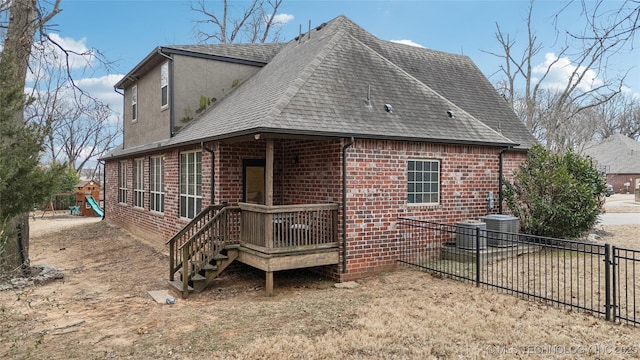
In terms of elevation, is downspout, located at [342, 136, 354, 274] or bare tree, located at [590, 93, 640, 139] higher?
bare tree, located at [590, 93, 640, 139]

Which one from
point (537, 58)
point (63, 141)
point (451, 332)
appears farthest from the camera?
point (63, 141)

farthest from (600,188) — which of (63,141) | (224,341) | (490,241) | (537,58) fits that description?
(63,141)

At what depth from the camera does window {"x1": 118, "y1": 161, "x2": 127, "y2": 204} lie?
700 inches

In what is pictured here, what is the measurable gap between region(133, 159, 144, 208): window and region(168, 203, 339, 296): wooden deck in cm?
731

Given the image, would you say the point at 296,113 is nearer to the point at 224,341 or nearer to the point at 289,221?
the point at 289,221

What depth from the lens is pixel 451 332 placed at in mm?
5859

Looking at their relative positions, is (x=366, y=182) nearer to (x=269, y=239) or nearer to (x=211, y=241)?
(x=269, y=239)

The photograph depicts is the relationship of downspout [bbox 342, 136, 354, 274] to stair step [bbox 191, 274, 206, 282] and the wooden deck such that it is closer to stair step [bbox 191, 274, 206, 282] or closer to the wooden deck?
the wooden deck

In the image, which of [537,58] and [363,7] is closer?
[363,7]

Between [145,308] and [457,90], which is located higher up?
[457,90]

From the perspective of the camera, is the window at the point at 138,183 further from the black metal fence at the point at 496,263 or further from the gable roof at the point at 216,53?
the black metal fence at the point at 496,263

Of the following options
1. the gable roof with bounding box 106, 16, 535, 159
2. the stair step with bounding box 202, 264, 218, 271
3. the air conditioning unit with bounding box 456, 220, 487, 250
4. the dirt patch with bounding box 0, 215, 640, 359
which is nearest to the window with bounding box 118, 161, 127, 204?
the gable roof with bounding box 106, 16, 535, 159

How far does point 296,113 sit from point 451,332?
15.8 feet

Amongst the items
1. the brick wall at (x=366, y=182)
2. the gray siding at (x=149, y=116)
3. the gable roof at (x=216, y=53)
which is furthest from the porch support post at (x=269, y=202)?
the gable roof at (x=216, y=53)
